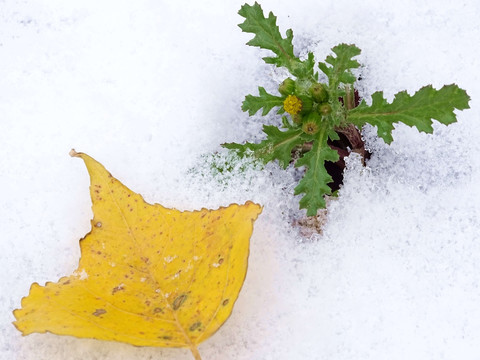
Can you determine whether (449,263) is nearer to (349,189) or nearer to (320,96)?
(349,189)

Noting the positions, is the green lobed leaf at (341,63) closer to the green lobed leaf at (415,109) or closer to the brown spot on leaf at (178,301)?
the green lobed leaf at (415,109)

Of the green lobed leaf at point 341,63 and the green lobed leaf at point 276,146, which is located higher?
the green lobed leaf at point 341,63

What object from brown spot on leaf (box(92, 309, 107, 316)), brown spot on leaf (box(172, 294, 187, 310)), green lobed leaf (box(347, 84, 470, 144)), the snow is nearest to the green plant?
green lobed leaf (box(347, 84, 470, 144))

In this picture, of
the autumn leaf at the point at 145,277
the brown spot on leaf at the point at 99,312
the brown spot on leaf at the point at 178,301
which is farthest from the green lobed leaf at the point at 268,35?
the brown spot on leaf at the point at 99,312

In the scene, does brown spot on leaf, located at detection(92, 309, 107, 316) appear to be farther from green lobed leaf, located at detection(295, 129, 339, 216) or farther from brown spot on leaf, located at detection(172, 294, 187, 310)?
Result: green lobed leaf, located at detection(295, 129, 339, 216)

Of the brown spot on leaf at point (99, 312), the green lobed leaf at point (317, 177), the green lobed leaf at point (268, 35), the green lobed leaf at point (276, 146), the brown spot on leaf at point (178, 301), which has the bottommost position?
the brown spot on leaf at point (178, 301)

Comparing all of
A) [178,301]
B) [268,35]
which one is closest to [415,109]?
[268,35]
